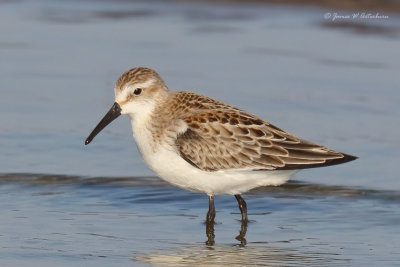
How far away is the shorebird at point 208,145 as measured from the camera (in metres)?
10.8

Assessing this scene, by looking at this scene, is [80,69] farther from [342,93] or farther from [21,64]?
[342,93]

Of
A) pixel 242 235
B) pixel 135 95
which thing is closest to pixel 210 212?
pixel 242 235

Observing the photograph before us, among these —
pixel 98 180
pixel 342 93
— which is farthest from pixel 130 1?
pixel 98 180

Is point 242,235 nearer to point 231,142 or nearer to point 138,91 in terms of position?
point 231,142

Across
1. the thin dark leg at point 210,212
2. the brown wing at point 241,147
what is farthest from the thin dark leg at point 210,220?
the brown wing at point 241,147

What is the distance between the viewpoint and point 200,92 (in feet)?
53.0

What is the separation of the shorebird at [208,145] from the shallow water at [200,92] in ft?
1.80

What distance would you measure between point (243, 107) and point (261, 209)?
385cm

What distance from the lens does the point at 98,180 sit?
12500 mm

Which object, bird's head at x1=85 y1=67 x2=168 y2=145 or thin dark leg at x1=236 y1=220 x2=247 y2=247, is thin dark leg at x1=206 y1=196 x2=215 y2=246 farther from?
bird's head at x1=85 y1=67 x2=168 y2=145

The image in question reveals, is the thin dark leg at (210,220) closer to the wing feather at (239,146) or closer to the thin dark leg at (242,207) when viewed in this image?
the thin dark leg at (242,207)

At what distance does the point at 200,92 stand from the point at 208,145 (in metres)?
5.30

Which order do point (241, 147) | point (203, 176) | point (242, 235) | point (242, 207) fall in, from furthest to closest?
1. point (242, 207)
2. point (241, 147)
3. point (203, 176)
4. point (242, 235)

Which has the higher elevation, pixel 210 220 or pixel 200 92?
pixel 200 92
